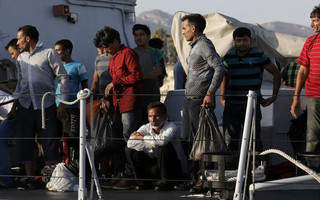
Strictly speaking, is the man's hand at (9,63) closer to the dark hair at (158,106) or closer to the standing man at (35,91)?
the standing man at (35,91)

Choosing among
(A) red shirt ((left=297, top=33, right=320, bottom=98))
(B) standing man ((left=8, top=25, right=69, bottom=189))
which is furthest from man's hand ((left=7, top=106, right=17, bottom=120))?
(A) red shirt ((left=297, top=33, right=320, bottom=98))

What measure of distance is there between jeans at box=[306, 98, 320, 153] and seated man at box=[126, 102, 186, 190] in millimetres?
1254

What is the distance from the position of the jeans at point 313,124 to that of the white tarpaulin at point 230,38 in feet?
8.63

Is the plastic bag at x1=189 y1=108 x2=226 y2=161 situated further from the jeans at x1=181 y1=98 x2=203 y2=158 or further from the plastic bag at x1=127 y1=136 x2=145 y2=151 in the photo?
the plastic bag at x1=127 y1=136 x2=145 y2=151

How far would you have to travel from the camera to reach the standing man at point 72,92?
8281mm

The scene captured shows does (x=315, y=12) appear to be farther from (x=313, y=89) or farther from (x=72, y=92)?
(x=72, y=92)

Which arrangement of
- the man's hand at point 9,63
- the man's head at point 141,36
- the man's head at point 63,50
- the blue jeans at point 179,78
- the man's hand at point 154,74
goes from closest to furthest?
the man's hand at point 154,74 → the man's head at point 141,36 → the man's head at point 63,50 → the man's hand at point 9,63 → the blue jeans at point 179,78

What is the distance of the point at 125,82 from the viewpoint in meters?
7.71

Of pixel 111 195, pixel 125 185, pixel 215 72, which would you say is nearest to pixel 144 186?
pixel 125 185

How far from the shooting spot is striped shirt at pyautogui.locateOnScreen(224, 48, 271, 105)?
24.7 ft

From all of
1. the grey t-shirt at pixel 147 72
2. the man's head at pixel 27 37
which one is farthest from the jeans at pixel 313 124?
the man's head at pixel 27 37

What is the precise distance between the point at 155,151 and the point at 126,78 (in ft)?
2.58

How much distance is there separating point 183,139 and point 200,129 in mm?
330

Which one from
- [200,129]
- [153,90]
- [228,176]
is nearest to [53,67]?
[153,90]
